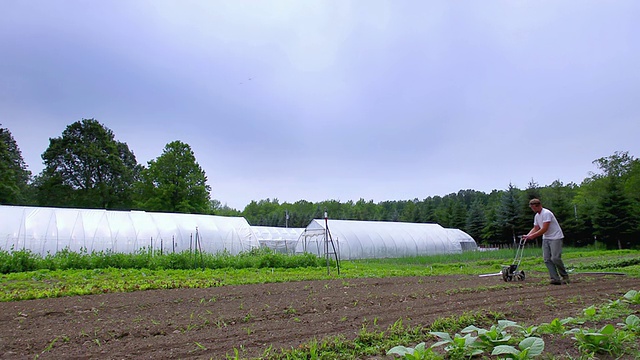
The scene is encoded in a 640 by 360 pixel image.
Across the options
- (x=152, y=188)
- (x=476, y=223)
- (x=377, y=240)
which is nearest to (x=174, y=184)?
(x=152, y=188)

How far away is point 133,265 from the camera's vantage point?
15.0 metres

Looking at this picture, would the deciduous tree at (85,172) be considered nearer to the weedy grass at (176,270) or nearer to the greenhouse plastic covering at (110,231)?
the greenhouse plastic covering at (110,231)

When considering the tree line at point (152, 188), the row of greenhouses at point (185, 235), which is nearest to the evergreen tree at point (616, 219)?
the tree line at point (152, 188)

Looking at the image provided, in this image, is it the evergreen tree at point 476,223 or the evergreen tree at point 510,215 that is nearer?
the evergreen tree at point 510,215

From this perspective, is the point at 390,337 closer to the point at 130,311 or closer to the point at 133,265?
the point at 130,311

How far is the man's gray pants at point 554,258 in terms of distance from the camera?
7938 millimetres

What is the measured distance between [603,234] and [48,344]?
4281 centimetres

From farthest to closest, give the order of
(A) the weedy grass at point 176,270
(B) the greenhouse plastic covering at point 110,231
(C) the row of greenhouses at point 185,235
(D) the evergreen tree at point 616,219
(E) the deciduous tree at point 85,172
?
(E) the deciduous tree at point 85,172
(D) the evergreen tree at point 616,219
(C) the row of greenhouses at point 185,235
(B) the greenhouse plastic covering at point 110,231
(A) the weedy grass at point 176,270

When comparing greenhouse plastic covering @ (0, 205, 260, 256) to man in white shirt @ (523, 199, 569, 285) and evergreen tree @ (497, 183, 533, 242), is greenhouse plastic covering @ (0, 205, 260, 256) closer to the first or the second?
man in white shirt @ (523, 199, 569, 285)

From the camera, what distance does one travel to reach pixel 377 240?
2806 cm

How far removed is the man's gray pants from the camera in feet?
26.0

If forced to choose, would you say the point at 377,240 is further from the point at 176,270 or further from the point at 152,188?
the point at 152,188

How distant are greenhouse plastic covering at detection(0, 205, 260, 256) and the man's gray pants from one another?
527 inches

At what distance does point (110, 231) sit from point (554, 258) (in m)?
19.0
